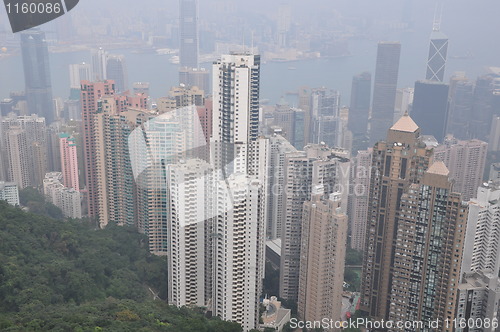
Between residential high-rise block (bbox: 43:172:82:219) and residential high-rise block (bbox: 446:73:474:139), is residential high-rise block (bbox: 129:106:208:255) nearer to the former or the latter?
residential high-rise block (bbox: 43:172:82:219)

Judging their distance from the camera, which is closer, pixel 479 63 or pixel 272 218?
pixel 272 218

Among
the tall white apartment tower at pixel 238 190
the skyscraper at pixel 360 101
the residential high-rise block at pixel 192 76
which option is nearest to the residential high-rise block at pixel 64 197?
the residential high-rise block at pixel 192 76

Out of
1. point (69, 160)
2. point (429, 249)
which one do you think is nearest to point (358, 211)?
point (429, 249)

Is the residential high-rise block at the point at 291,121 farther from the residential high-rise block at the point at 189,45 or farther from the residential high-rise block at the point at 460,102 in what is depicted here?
the residential high-rise block at the point at 460,102

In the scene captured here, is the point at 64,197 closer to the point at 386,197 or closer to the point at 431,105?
the point at 386,197

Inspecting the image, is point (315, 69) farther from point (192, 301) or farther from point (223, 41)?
point (192, 301)

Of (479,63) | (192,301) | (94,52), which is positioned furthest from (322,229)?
(479,63)
